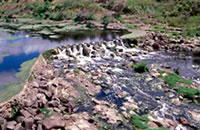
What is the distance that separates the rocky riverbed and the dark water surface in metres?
1.54

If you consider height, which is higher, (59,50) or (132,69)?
(59,50)

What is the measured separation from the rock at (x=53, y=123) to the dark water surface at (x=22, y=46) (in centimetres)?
434

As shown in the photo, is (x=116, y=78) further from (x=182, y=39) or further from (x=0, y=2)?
(x=0, y=2)

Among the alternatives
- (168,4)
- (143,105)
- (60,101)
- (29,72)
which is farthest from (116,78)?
(168,4)

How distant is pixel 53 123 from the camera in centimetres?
730

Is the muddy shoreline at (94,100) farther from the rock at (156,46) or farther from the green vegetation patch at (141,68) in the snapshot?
the rock at (156,46)

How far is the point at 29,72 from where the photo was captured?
11461mm

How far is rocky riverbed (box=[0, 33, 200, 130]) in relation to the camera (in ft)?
25.1

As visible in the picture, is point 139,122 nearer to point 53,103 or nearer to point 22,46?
point 53,103

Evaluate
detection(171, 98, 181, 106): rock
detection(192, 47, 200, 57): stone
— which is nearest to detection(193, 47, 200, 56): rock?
detection(192, 47, 200, 57): stone

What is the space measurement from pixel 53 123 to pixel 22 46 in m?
12.2

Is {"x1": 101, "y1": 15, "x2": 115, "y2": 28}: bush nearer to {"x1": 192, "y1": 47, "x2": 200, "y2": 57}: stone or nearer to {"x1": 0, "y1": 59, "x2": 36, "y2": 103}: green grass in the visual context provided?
{"x1": 192, "y1": 47, "x2": 200, "y2": 57}: stone

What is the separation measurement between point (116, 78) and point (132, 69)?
6.25 ft

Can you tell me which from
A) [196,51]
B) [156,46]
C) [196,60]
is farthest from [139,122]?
[196,51]
